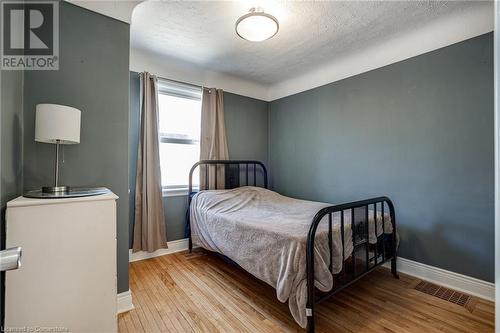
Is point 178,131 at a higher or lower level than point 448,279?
higher

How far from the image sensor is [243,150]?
12.0 feet

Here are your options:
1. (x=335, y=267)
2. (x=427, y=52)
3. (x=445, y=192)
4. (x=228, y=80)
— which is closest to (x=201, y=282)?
(x=335, y=267)

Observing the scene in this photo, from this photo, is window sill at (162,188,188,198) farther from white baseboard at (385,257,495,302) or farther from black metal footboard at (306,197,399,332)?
white baseboard at (385,257,495,302)

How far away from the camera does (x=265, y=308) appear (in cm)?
175

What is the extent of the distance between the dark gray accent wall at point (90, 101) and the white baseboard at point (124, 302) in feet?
0.16

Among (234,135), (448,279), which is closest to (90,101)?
(234,135)

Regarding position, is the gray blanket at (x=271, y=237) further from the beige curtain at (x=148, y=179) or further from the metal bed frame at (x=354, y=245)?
the beige curtain at (x=148, y=179)

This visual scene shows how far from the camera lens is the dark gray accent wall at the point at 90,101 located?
150cm

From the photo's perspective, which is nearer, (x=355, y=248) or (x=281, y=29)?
(x=355, y=248)

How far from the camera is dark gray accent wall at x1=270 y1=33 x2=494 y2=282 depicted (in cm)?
193

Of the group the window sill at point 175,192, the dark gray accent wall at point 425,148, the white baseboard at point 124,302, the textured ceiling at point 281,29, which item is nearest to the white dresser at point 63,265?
the white baseboard at point 124,302

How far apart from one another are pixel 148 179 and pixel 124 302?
131cm

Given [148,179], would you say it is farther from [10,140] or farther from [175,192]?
[10,140]

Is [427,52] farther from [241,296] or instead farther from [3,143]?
[3,143]
